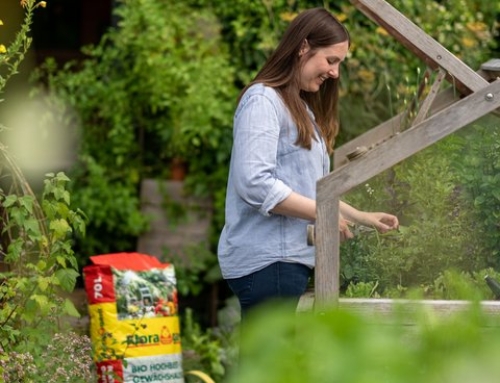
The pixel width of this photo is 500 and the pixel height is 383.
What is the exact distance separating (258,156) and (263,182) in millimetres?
74

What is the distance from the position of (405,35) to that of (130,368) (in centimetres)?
156

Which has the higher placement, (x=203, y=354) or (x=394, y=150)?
(x=394, y=150)

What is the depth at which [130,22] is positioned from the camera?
247 inches

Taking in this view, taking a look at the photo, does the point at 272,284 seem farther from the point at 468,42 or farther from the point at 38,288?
the point at 468,42

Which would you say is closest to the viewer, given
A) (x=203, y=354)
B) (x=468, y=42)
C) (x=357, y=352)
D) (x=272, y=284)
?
(x=357, y=352)

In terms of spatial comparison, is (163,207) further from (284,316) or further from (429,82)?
(284,316)

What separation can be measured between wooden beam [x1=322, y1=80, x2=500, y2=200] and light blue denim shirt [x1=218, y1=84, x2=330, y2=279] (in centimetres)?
17

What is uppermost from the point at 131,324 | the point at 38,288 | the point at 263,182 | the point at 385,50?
the point at 385,50

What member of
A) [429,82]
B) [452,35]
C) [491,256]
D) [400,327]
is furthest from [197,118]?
[400,327]

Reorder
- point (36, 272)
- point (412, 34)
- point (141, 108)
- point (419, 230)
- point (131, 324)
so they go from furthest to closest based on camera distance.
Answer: point (141, 108) → point (131, 324) → point (36, 272) → point (412, 34) → point (419, 230)

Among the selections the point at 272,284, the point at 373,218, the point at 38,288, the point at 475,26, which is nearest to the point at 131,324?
the point at 38,288

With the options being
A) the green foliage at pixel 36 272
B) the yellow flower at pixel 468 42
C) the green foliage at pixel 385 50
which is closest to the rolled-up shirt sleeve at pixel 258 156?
the green foliage at pixel 36 272

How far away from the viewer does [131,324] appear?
4.16 m

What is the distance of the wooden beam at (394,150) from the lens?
9.65 feet
